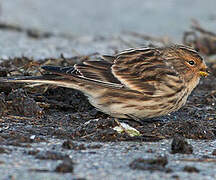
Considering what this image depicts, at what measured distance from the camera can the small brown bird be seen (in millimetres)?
5684

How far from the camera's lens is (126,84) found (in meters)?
5.75

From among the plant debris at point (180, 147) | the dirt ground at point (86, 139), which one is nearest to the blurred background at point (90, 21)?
the dirt ground at point (86, 139)

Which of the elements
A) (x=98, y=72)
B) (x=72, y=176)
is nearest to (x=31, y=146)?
(x=72, y=176)

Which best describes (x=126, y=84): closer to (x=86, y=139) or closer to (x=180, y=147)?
(x=86, y=139)

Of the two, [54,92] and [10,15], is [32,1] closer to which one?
[10,15]

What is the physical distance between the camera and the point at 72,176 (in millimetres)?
3592

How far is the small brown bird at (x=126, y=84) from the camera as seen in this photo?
568 cm

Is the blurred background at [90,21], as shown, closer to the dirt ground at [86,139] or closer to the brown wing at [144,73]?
the dirt ground at [86,139]

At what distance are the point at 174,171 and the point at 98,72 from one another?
220cm

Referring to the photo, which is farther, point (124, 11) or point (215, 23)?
point (124, 11)

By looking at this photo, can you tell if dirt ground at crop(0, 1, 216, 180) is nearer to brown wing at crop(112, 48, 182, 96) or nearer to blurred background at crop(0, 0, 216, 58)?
brown wing at crop(112, 48, 182, 96)

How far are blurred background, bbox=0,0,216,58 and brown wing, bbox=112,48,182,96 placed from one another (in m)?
2.63

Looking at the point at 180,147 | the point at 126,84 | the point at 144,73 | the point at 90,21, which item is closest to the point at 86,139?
the point at 180,147

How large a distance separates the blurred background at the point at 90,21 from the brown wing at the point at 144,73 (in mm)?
2630
